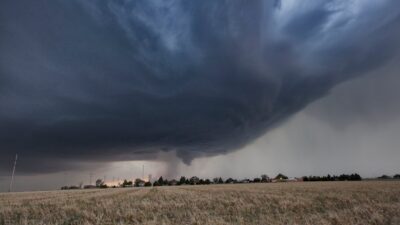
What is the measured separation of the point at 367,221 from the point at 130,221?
10.0 metres

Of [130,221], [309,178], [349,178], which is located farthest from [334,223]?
[309,178]

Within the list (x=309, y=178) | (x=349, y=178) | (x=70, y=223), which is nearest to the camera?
(x=70, y=223)

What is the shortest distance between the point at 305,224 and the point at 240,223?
8.14 feet

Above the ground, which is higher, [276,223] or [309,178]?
[309,178]

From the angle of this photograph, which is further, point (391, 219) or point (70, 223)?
point (70, 223)

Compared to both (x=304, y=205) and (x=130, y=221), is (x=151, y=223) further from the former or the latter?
(x=304, y=205)

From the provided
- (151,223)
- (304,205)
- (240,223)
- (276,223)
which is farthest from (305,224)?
(304,205)

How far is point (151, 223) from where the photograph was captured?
11539 mm

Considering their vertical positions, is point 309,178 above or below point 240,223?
above

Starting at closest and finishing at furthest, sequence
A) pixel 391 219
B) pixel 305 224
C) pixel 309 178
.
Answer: pixel 305 224
pixel 391 219
pixel 309 178

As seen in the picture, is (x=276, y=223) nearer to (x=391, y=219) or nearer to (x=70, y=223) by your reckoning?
(x=391, y=219)

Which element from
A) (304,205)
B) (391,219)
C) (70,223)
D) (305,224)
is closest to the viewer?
(305,224)

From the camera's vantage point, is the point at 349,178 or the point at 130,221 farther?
the point at 349,178

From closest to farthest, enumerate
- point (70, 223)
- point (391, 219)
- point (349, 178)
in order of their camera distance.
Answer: point (391, 219)
point (70, 223)
point (349, 178)
